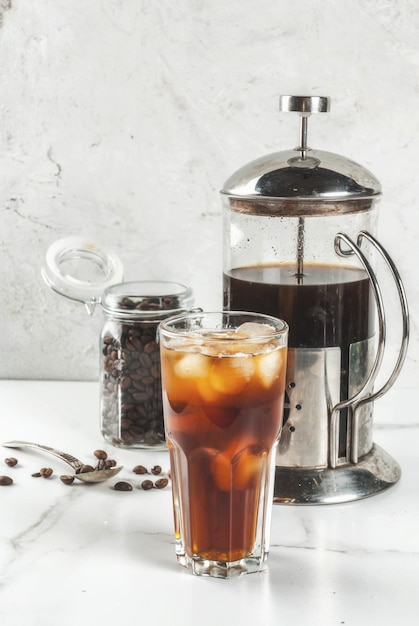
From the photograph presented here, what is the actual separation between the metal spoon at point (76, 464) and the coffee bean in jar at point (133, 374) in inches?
3.3

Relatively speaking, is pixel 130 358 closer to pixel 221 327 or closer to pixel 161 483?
pixel 161 483

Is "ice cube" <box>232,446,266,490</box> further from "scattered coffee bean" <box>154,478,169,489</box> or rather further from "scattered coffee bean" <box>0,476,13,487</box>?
"scattered coffee bean" <box>0,476,13,487</box>

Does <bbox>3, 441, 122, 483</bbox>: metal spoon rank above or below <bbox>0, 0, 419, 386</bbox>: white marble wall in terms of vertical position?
below

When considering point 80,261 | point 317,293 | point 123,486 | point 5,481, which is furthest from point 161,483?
point 80,261

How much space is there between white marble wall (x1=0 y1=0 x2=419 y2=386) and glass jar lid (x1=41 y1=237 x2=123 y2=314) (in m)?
0.09

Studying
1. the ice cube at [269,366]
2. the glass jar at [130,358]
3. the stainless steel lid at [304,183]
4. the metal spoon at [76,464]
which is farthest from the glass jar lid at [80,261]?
the ice cube at [269,366]

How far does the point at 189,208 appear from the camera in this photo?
1.38m

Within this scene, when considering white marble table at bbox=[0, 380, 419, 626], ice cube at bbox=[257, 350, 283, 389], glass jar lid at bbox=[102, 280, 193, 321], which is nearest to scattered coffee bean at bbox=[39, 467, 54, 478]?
white marble table at bbox=[0, 380, 419, 626]

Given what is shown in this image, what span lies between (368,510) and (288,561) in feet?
0.50

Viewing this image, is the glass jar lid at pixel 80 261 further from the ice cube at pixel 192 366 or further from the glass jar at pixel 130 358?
the ice cube at pixel 192 366

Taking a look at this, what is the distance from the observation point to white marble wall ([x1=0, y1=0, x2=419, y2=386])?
131cm

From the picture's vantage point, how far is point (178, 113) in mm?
1347

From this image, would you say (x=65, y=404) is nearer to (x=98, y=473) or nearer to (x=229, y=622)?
(x=98, y=473)

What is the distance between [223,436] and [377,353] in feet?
0.76
